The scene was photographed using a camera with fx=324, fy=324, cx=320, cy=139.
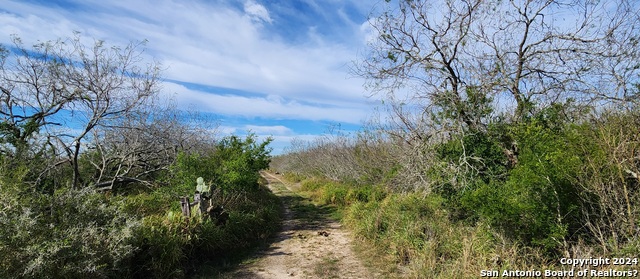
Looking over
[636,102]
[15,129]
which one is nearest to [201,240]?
[15,129]

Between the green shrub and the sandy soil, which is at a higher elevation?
the green shrub

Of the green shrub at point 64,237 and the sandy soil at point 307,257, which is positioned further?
the sandy soil at point 307,257

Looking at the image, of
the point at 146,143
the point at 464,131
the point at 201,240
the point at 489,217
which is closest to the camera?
the point at 489,217

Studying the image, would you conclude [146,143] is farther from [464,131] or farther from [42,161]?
[464,131]

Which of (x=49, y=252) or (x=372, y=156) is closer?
(x=49, y=252)

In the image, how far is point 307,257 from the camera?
263 inches

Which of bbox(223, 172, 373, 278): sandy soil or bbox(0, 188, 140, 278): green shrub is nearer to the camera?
bbox(0, 188, 140, 278): green shrub

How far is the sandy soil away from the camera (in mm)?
5812

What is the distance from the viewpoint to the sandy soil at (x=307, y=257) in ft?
19.1

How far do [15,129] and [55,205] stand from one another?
16.6 ft

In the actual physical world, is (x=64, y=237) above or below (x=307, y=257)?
above

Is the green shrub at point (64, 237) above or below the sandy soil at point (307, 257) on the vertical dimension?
above

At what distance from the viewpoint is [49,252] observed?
3908mm

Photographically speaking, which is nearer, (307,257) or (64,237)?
(64,237)
